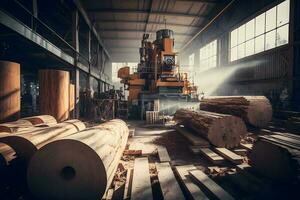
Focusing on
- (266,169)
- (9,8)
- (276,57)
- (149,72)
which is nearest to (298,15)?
(276,57)

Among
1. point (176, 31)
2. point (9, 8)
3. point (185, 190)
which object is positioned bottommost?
point (185, 190)

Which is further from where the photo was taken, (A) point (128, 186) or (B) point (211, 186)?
(A) point (128, 186)

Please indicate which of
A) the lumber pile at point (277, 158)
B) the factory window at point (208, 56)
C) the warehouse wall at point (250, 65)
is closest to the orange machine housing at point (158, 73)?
the warehouse wall at point (250, 65)

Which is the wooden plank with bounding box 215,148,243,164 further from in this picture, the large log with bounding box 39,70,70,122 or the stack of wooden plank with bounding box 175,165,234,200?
the large log with bounding box 39,70,70,122

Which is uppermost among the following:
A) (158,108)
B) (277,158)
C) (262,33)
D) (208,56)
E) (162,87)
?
(208,56)

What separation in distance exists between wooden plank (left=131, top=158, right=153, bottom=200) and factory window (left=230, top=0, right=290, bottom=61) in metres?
10.6

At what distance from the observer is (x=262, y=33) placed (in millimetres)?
11562

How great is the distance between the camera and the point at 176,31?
67.7 ft

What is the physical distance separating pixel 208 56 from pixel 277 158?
18207 millimetres

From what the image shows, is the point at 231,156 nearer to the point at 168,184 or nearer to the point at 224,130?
the point at 224,130

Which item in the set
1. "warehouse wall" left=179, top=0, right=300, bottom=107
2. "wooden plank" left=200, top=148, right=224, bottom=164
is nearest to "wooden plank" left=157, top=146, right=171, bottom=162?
"wooden plank" left=200, top=148, right=224, bottom=164

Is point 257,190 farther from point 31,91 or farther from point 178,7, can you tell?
point 31,91

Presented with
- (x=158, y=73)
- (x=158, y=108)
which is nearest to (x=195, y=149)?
(x=158, y=108)

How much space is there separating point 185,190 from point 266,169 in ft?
4.90
